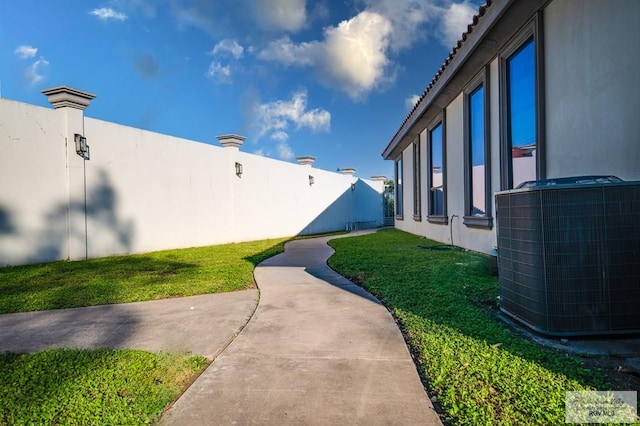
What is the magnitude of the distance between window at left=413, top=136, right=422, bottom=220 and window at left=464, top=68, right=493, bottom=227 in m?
4.86

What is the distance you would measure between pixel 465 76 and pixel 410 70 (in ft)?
20.8

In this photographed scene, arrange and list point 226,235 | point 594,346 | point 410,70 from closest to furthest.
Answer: point 594,346
point 226,235
point 410,70

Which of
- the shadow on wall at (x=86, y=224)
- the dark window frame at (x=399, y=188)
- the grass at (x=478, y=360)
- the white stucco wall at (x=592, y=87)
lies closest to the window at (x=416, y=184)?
the dark window frame at (x=399, y=188)

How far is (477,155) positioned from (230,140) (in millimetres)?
8096

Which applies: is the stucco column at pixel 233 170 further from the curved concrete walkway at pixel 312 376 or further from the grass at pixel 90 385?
the grass at pixel 90 385

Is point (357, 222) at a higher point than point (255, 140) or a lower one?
lower

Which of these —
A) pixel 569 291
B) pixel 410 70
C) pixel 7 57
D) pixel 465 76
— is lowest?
pixel 569 291

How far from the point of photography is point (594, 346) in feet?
8.42

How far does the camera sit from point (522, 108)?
18.4 ft

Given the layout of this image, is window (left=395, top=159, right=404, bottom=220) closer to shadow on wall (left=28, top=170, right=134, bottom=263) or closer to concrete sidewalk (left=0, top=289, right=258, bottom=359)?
shadow on wall (left=28, top=170, right=134, bottom=263)

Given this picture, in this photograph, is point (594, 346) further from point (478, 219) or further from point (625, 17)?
point (478, 219)

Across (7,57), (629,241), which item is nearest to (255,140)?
(7,57)

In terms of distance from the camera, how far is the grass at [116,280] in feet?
15.0

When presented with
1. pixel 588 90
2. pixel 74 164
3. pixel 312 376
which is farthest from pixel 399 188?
pixel 312 376
